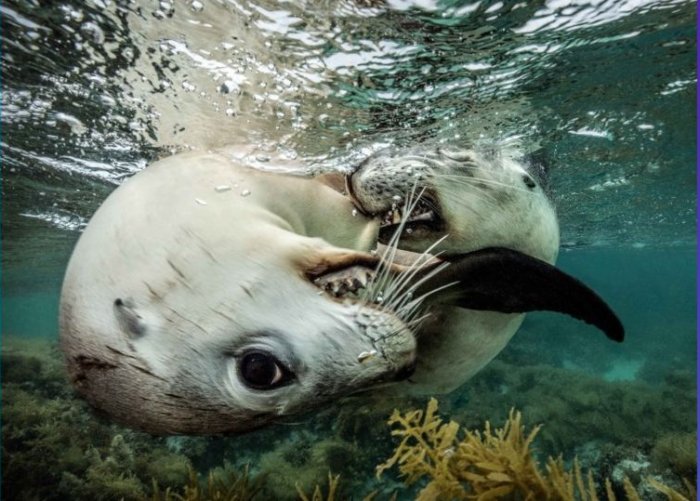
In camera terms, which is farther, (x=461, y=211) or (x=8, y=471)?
(x=8, y=471)

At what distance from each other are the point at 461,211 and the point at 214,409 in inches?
85.3

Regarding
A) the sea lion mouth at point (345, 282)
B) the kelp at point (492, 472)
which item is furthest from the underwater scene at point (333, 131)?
the sea lion mouth at point (345, 282)

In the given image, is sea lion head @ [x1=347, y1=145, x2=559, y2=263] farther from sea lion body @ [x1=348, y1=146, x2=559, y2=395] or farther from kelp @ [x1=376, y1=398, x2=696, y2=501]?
kelp @ [x1=376, y1=398, x2=696, y2=501]

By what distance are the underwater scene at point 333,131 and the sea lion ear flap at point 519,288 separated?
0.07 m

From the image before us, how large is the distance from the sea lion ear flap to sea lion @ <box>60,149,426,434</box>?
0.68 meters

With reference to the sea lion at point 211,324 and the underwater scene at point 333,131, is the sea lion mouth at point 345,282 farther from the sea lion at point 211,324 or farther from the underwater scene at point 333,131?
the underwater scene at point 333,131

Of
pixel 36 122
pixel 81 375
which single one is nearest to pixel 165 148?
pixel 36 122

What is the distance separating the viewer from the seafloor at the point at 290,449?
23.7ft

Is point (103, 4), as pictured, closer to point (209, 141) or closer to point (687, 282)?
point (209, 141)

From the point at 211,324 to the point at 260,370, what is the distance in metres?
0.25

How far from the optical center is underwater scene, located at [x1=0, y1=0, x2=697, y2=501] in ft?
11.1

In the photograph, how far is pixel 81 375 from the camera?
1.76m

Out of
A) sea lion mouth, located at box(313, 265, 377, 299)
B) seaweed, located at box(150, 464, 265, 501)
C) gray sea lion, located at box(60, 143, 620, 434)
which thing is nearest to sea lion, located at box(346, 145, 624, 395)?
sea lion mouth, located at box(313, 265, 377, 299)

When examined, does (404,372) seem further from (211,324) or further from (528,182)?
(528,182)
